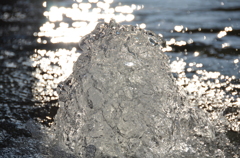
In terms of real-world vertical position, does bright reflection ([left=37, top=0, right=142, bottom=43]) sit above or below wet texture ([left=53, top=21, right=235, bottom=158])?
above

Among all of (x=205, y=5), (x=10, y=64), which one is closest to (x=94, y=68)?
(x=10, y=64)

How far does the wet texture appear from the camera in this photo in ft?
7.16

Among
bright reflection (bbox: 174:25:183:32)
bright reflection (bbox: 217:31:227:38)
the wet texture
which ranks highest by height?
bright reflection (bbox: 174:25:183:32)

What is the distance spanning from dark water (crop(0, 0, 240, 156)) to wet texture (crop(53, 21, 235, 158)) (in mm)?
275

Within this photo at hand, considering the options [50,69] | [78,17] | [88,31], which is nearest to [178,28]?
[88,31]

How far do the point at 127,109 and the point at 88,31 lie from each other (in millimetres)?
2271

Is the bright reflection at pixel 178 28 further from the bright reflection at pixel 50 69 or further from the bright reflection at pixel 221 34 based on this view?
the bright reflection at pixel 50 69

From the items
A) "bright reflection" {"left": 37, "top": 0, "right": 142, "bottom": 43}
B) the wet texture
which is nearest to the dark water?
"bright reflection" {"left": 37, "top": 0, "right": 142, "bottom": 43}

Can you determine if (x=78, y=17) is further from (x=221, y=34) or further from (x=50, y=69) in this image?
(x=221, y=34)

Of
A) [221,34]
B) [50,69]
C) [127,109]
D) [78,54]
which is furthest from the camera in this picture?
[221,34]

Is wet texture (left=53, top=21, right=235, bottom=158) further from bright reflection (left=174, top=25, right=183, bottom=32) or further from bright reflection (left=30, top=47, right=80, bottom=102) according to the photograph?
bright reflection (left=174, top=25, right=183, bottom=32)

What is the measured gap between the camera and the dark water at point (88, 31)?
2.78 metres

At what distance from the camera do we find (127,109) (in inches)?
88.6

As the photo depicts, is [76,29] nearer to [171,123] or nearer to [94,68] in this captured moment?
[94,68]
